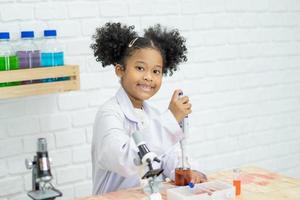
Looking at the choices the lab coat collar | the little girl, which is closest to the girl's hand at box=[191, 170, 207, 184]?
the little girl

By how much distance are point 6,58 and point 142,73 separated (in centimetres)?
55

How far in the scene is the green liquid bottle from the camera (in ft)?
6.34

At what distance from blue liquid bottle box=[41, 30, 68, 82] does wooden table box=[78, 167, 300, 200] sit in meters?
0.71

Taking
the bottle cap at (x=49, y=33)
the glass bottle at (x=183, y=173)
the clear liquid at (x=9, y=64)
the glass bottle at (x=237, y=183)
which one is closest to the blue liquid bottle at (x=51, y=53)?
the bottle cap at (x=49, y=33)

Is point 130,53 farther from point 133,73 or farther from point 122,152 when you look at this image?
point 122,152

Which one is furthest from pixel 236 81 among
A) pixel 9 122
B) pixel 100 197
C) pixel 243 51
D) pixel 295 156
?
pixel 100 197

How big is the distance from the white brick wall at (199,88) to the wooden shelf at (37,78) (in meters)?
0.24

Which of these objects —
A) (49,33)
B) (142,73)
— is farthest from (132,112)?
(49,33)

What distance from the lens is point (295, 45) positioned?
3.28 m

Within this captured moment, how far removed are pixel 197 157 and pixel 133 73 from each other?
1.18 metres

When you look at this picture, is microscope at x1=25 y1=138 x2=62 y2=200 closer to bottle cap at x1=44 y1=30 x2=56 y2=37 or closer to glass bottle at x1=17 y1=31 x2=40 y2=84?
glass bottle at x1=17 y1=31 x2=40 y2=84

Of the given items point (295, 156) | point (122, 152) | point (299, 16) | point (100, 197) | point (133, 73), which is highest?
point (299, 16)

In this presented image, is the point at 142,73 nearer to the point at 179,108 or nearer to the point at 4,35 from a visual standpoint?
the point at 179,108

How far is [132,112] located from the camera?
1.82 meters
